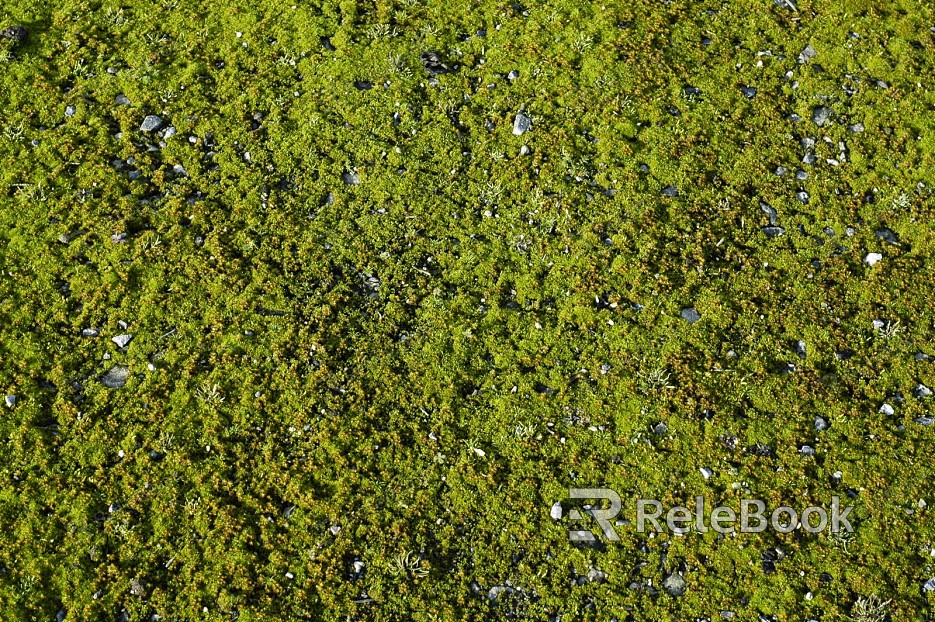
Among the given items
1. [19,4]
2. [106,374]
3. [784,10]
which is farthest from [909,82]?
[19,4]

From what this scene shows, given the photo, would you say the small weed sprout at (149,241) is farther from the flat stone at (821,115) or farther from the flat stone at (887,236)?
the flat stone at (887,236)

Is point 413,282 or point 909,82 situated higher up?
point 909,82

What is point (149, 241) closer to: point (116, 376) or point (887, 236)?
point (116, 376)

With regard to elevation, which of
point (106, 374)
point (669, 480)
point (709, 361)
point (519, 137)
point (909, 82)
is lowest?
point (106, 374)

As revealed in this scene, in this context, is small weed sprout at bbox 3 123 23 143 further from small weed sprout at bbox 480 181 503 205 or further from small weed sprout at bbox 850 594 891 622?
small weed sprout at bbox 850 594 891 622

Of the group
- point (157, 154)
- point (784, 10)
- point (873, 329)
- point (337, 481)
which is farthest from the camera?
point (784, 10)

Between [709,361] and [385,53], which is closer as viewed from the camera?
[709,361]

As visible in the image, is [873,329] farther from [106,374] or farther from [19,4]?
[19,4]
